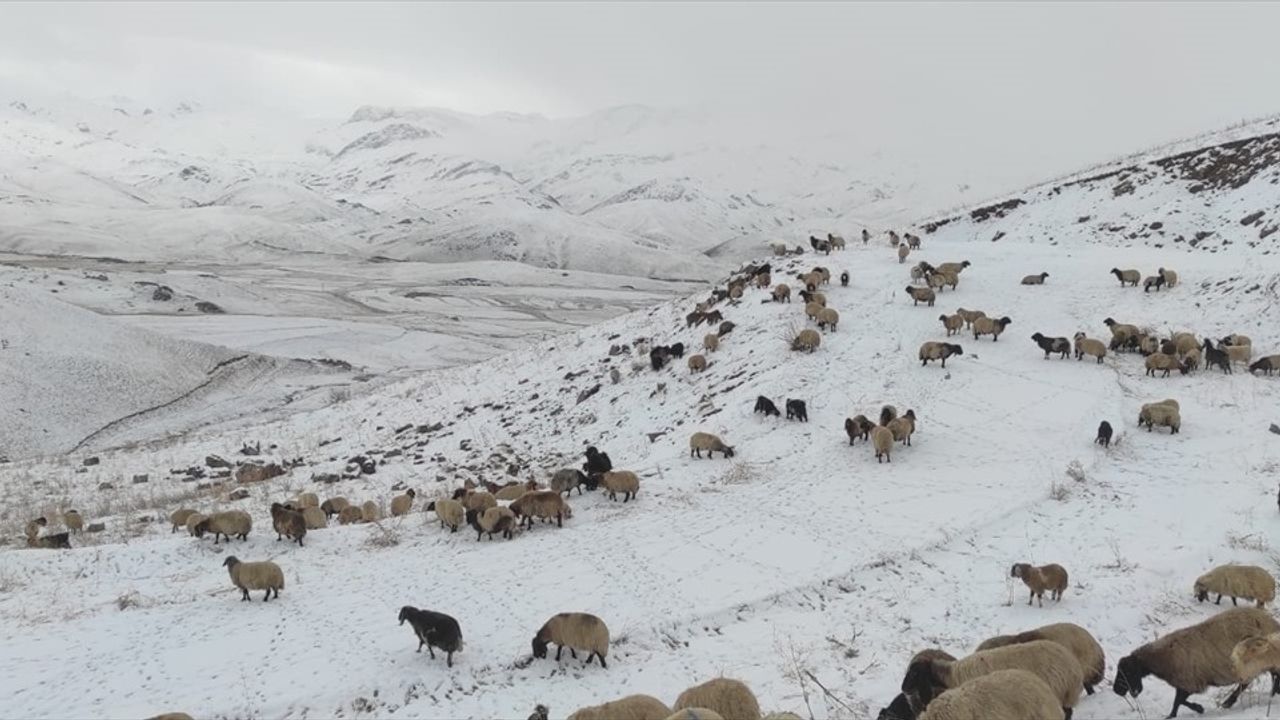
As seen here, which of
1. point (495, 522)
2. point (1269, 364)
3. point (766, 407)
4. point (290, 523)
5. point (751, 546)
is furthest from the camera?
point (766, 407)

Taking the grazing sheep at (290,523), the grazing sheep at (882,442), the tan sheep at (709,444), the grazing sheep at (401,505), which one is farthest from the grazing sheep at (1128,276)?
the grazing sheep at (290,523)

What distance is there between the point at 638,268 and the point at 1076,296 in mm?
161348

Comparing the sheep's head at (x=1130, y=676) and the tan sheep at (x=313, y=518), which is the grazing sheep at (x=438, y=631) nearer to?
the tan sheep at (x=313, y=518)

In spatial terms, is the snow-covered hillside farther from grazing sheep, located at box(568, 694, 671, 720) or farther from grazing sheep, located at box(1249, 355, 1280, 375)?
grazing sheep, located at box(568, 694, 671, 720)

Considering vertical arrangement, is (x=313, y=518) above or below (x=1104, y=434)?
below

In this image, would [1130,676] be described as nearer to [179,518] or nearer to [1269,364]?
[1269,364]

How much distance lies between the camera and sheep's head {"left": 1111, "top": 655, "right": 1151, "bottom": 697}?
24.0 ft

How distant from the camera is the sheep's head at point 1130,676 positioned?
7322 mm

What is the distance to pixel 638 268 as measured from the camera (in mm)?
186500

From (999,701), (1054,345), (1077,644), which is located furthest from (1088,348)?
(999,701)

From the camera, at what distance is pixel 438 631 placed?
1007cm

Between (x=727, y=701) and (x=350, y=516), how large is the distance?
12.9 m

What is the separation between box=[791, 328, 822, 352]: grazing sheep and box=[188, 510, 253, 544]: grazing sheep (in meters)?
16.1

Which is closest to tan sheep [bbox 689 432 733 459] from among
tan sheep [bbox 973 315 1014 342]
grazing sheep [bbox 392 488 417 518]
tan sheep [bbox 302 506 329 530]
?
grazing sheep [bbox 392 488 417 518]
